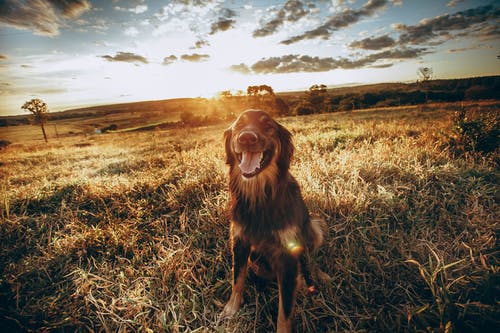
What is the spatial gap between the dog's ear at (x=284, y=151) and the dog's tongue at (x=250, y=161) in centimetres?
25

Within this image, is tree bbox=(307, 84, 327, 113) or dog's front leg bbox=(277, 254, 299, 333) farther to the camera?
tree bbox=(307, 84, 327, 113)

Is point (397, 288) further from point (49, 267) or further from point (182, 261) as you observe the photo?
point (49, 267)

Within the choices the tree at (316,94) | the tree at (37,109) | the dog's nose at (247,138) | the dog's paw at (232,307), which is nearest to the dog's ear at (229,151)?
the dog's nose at (247,138)

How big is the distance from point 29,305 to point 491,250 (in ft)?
16.1

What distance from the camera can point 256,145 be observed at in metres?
2.06

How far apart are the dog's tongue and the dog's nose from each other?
0.14 m

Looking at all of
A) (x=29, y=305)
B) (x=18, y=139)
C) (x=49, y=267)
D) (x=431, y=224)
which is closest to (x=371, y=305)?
(x=431, y=224)

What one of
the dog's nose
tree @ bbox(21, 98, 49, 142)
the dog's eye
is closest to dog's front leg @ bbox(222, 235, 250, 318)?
the dog's nose

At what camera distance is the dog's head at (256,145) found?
2062 millimetres

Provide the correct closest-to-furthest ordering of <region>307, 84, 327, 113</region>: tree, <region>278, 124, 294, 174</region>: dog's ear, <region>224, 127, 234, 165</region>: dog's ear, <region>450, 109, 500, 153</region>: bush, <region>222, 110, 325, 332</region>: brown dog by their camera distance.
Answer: <region>222, 110, 325, 332</region>: brown dog
<region>278, 124, 294, 174</region>: dog's ear
<region>224, 127, 234, 165</region>: dog's ear
<region>450, 109, 500, 153</region>: bush
<region>307, 84, 327, 113</region>: tree

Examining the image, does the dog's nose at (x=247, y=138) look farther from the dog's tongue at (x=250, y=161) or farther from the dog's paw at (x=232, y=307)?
the dog's paw at (x=232, y=307)

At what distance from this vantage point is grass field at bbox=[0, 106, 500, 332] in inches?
74.3

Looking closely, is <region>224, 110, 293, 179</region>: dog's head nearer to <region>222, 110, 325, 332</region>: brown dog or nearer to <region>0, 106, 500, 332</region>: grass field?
<region>222, 110, 325, 332</region>: brown dog

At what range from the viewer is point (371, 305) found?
1966 millimetres
